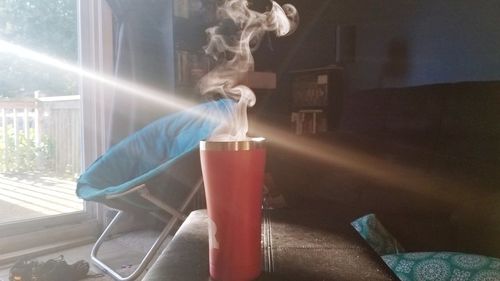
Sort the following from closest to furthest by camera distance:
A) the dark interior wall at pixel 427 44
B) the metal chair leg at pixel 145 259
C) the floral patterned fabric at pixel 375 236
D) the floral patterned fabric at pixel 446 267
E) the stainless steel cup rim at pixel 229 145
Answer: the stainless steel cup rim at pixel 229 145 → the floral patterned fabric at pixel 446 267 → the floral patterned fabric at pixel 375 236 → the metal chair leg at pixel 145 259 → the dark interior wall at pixel 427 44

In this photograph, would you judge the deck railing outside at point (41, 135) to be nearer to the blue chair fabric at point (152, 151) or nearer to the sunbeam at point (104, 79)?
the sunbeam at point (104, 79)

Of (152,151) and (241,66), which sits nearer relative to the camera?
(241,66)

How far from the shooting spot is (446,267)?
936 millimetres

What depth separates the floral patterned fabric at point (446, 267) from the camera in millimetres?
894

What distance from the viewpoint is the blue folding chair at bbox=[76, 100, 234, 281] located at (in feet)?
5.13

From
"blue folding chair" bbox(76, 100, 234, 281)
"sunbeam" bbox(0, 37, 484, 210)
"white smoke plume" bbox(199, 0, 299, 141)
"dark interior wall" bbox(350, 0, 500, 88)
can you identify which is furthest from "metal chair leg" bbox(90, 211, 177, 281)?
"dark interior wall" bbox(350, 0, 500, 88)

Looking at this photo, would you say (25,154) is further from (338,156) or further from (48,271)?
(338,156)

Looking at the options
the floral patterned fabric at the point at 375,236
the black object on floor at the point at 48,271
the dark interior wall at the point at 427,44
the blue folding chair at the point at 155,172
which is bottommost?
the black object on floor at the point at 48,271

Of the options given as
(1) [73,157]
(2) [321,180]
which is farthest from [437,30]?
(1) [73,157]

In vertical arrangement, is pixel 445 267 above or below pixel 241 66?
below

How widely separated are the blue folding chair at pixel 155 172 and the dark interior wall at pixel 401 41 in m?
1.55

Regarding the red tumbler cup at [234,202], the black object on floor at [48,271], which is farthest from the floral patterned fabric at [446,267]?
the black object on floor at [48,271]

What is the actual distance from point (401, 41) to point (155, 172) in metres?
2.18

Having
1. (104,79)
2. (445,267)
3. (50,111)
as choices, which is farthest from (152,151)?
(445,267)
